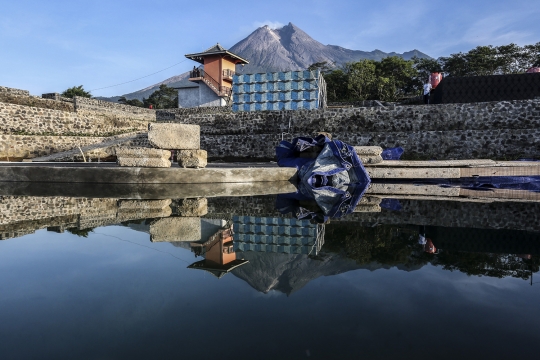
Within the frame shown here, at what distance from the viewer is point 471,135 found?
13820 millimetres

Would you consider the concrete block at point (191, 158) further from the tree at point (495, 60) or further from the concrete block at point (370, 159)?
the tree at point (495, 60)

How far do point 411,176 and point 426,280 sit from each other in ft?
23.5

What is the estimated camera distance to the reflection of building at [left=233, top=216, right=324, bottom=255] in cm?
364

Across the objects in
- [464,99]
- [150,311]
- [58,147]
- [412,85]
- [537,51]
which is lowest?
[150,311]

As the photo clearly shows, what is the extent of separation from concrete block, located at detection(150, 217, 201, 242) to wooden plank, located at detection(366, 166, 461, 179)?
6064 millimetres

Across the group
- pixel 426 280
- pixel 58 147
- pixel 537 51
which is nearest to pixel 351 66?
pixel 537 51

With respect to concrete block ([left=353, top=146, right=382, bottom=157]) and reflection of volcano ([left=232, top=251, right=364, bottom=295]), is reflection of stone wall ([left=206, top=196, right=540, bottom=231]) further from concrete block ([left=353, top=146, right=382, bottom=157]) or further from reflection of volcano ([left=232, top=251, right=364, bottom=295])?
concrete block ([left=353, top=146, right=382, bottom=157])

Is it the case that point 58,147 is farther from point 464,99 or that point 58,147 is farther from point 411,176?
point 464,99

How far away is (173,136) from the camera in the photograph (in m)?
8.12

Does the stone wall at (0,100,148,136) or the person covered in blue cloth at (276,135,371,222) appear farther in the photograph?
the stone wall at (0,100,148,136)

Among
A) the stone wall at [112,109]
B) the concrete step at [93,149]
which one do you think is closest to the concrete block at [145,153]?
the concrete step at [93,149]

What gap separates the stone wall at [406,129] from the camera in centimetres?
1339

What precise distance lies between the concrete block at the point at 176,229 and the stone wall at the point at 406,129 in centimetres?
1146

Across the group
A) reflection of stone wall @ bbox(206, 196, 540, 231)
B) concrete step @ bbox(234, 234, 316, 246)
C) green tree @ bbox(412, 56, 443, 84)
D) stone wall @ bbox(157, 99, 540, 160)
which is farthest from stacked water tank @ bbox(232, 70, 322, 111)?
green tree @ bbox(412, 56, 443, 84)
